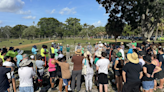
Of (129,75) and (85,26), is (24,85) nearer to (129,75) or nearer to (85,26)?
(129,75)

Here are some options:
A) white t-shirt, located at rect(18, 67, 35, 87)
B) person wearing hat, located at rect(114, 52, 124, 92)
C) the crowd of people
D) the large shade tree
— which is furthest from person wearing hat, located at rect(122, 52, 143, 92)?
the large shade tree

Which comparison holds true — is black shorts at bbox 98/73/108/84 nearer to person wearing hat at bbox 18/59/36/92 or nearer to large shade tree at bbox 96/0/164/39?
person wearing hat at bbox 18/59/36/92

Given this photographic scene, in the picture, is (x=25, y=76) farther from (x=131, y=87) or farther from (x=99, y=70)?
(x=131, y=87)

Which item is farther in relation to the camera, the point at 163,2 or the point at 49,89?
the point at 163,2

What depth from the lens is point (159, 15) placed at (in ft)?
43.4

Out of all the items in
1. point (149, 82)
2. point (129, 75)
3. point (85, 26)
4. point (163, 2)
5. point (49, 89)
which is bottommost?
point (49, 89)

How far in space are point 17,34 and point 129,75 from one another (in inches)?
4222

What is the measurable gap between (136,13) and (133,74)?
50.3ft

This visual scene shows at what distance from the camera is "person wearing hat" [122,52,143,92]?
10.7ft

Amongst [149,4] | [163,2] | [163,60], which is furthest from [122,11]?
[163,60]

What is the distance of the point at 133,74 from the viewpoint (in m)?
3.26

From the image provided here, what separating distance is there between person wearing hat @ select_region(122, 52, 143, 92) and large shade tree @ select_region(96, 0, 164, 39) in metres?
12.7

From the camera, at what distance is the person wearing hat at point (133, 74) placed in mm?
3254

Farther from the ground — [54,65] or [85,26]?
[85,26]
